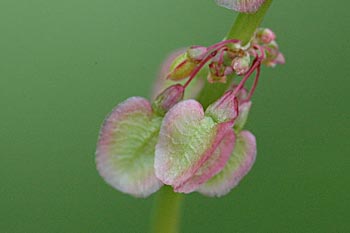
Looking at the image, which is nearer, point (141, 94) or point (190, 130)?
point (190, 130)

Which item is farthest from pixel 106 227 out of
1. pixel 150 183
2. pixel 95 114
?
pixel 150 183

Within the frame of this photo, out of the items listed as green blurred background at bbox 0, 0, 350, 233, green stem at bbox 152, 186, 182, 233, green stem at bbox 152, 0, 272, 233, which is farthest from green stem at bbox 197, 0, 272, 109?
green blurred background at bbox 0, 0, 350, 233

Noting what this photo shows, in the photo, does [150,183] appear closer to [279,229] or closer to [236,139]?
[236,139]

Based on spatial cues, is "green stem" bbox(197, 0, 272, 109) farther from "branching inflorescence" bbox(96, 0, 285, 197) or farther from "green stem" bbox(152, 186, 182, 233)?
"green stem" bbox(152, 186, 182, 233)

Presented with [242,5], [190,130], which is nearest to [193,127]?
[190,130]

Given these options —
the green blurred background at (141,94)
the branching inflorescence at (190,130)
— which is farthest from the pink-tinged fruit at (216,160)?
the green blurred background at (141,94)

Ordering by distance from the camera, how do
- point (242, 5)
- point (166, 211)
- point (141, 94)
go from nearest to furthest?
point (242, 5)
point (166, 211)
point (141, 94)

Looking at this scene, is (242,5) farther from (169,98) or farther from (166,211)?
(166,211)
